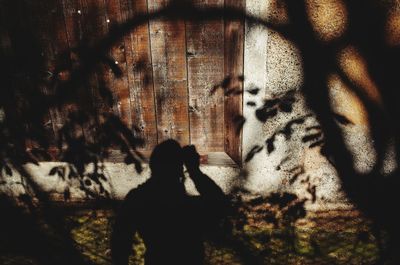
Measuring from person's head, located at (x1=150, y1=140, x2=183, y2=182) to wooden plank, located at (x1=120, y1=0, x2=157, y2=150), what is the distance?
0.36 ft

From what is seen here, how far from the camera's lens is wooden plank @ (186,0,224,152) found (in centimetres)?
297

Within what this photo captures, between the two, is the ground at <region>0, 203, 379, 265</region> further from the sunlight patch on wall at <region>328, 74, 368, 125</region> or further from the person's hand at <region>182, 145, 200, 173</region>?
the sunlight patch on wall at <region>328, 74, 368, 125</region>

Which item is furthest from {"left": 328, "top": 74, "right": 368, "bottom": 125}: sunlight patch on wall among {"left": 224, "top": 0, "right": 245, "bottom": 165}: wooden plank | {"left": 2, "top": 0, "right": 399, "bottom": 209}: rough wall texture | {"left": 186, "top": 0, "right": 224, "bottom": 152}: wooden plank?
{"left": 186, "top": 0, "right": 224, "bottom": 152}: wooden plank

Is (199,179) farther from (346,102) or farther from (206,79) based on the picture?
(346,102)

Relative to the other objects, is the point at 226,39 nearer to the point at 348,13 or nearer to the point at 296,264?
the point at 348,13

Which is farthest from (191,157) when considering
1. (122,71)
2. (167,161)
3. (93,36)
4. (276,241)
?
(93,36)

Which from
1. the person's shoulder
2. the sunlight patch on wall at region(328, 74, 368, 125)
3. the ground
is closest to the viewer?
the sunlight patch on wall at region(328, 74, 368, 125)

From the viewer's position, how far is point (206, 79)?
3145mm

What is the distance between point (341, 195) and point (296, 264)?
0.94m

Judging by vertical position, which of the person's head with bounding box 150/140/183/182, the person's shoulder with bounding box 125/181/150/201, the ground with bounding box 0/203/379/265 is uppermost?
the person's head with bounding box 150/140/183/182

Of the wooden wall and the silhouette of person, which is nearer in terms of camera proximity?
the wooden wall

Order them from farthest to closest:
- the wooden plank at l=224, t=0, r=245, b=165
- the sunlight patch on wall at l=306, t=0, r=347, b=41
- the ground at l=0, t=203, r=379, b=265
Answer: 1. the ground at l=0, t=203, r=379, b=265
2. the wooden plank at l=224, t=0, r=245, b=165
3. the sunlight patch on wall at l=306, t=0, r=347, b=41

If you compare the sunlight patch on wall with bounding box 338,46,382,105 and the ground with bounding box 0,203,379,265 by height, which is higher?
the sunlight patch on wall with bounding box 338,46,382,105

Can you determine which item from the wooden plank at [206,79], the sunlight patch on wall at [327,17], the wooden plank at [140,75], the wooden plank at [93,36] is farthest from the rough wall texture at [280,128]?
the wooden plank at [93,36]
